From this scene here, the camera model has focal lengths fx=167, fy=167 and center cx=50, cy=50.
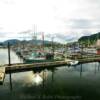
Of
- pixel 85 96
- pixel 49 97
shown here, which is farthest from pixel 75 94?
pixel 49 97

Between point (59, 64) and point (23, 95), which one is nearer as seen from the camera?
point (23, 95)

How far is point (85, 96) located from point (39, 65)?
3205 cm

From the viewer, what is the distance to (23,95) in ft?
112

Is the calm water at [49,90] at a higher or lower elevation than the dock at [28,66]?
lower

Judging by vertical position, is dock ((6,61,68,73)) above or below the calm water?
above

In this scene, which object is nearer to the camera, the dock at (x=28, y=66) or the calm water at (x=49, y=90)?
the calm water at (x=49, y=90)

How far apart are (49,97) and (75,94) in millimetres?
5684

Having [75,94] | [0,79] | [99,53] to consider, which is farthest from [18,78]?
[99,53]

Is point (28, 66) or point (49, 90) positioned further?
point (28, 66)

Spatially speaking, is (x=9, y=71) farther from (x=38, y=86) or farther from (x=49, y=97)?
(x=49, y=97)

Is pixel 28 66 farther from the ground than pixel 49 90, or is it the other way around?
pixel 28 66

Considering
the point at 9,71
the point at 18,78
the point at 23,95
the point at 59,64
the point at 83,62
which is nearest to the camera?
the point at 23,95

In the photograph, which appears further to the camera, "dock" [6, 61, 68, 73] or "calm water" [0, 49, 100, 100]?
"dock" [6, 61, 68, 73]

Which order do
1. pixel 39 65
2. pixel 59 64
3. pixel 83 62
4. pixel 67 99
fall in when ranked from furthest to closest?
pixel 83 62
pixel 59 64
pixel 39 65
pixel 67 99
